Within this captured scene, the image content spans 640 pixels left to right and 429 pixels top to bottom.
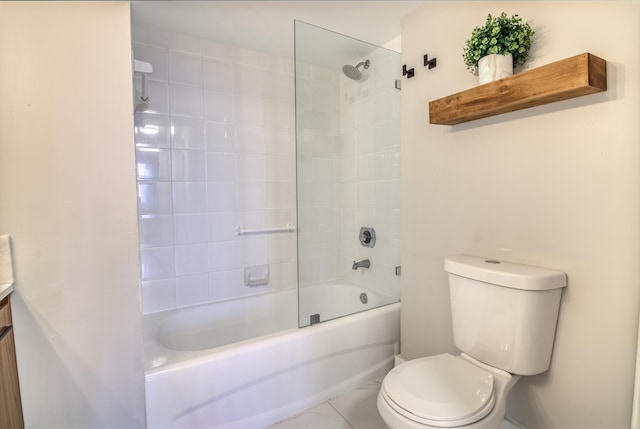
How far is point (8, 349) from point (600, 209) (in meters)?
2.07

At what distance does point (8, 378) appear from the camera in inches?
40.4

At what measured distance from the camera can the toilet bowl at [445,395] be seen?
961 millimetres

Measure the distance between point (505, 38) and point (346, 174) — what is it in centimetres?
122

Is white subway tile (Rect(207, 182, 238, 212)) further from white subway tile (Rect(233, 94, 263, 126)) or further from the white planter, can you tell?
the white planter

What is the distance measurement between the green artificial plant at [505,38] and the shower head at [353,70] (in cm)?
88

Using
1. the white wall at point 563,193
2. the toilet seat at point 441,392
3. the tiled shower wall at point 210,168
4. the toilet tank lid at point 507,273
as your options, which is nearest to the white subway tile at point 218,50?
the tiled shower wall at point 210,168

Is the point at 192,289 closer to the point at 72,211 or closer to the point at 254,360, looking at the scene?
the point at 254,360

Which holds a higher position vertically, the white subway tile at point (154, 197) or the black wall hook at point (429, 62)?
the black wall hook at point (429, 62)

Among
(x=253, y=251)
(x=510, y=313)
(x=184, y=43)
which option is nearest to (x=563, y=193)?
(x=510, y=313)

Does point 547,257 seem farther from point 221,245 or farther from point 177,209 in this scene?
point 177,209

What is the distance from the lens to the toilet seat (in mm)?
961

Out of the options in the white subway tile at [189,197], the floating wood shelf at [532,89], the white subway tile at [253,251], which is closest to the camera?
the floating wood shelf at [532,89]

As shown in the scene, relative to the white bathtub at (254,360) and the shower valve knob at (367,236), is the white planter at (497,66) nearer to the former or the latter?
the shower valve knob at (367,236)

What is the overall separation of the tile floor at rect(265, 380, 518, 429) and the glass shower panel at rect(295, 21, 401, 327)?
448 millimetres
